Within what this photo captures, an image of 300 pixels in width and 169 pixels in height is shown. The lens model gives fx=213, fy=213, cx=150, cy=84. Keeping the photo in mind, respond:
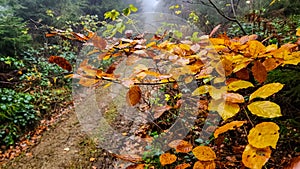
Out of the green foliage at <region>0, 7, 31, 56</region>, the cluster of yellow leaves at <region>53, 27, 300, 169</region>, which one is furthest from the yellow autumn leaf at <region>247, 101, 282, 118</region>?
the green foliage at <region>0, 7, 31, 56</region>

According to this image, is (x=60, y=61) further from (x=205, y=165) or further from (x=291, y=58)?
(x=291, y=58)

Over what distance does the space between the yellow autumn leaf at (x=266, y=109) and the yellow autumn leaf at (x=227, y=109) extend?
0.18 feet

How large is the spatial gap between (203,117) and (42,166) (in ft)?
8.45

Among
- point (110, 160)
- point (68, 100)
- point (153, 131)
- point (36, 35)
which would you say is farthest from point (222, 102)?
point (36, 35)

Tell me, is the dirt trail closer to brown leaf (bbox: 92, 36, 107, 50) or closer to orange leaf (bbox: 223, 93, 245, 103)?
brown leaf (bbox: 92, 36, 107, 50)

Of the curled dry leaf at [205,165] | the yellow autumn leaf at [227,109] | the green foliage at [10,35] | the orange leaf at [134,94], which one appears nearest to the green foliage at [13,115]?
the green foliage at [10,35]

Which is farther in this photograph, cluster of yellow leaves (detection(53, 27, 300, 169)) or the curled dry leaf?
the curled dry leaf

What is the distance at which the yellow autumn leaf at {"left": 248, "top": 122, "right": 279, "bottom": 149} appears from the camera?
1.72 feet

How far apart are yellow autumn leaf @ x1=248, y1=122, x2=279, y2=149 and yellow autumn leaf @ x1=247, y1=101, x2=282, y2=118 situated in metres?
0.03

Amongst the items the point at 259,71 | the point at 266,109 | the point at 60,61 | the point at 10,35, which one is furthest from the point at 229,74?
the point at 10,35

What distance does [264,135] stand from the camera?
0.54 m

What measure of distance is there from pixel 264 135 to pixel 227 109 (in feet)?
0.49

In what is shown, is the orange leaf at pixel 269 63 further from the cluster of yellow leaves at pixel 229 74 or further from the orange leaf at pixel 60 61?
the orange leaf at pixel 60 61

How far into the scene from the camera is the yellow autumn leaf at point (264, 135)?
20.7 inches
